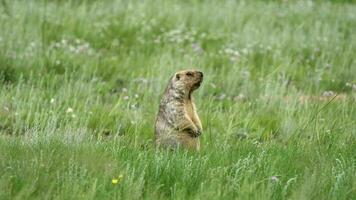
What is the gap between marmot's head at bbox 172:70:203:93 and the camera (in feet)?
20.0

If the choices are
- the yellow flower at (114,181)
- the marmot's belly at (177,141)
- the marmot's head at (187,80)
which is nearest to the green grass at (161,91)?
the yellow flower at (114,181)

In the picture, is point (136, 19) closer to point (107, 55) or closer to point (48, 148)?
point (107, 55)

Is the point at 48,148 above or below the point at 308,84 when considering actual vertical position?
above

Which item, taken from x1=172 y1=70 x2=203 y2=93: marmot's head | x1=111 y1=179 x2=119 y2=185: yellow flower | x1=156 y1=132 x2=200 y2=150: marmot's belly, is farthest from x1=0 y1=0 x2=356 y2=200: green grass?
x1=172 y1=70 x2=203 y2=93: marmot's head

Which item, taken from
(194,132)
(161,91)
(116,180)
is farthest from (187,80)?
(161,91)

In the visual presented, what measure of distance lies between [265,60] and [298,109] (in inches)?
120

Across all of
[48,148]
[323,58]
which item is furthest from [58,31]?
[48,148]

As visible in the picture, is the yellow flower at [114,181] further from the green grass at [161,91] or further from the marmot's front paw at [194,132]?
the marmot's front paw at [194,132]

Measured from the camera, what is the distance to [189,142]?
5836 mm

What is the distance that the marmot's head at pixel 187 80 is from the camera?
6105mm

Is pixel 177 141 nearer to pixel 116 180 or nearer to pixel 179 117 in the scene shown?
pixel 179 117

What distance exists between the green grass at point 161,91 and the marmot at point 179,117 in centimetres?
20

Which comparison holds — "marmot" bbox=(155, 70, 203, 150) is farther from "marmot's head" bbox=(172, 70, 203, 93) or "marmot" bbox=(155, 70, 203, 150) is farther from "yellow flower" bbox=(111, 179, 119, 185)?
"yellow flower" bbox=(111, 179, 119, 185)

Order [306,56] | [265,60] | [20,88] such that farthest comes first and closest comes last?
[306,56], [265,60], [20,88]
